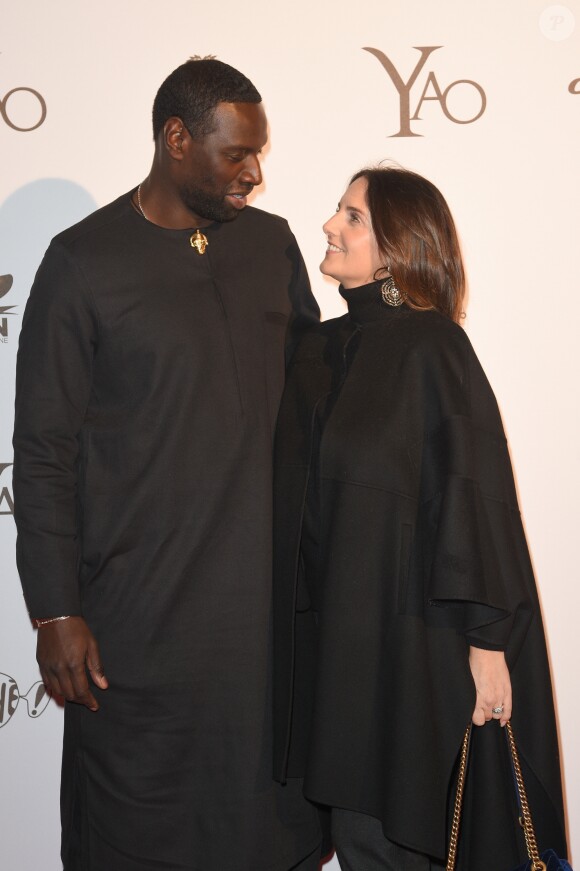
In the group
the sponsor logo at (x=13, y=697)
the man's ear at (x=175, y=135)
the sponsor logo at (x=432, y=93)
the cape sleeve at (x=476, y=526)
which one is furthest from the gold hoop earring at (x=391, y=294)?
the sponsor logo at (x=13, y=697)

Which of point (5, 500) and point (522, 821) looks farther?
point (5, 500)

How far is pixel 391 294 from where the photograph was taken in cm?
193

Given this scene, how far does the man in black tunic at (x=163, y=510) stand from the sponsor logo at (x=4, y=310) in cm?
56

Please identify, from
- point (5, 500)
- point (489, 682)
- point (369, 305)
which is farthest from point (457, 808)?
point (5, 500)

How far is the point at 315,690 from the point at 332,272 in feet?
2.69

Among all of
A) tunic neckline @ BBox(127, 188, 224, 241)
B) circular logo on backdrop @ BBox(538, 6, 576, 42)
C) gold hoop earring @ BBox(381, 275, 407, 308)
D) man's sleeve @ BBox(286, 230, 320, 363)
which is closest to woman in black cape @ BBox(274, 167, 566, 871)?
gold hoop earring @ BBox(381, 275, 407, 308)

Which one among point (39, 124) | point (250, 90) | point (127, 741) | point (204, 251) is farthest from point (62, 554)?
point (39, 124)

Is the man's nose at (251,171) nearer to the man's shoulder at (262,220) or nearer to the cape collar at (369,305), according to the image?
the man's shoulder at (262,220)

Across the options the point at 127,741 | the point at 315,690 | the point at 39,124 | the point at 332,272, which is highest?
the point at 39,124

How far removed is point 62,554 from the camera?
1.82 meters

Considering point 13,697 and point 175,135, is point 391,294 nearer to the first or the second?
point 175,135

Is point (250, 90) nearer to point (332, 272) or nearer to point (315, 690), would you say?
point (332, 272)

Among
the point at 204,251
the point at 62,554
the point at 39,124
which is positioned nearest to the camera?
the point at 62,554

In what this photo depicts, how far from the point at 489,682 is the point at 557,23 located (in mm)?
1581
